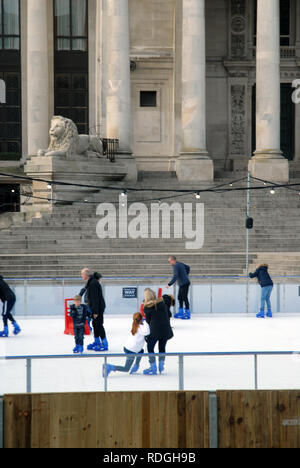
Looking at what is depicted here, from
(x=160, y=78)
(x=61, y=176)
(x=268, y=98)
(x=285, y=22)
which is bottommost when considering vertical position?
(x=61, y=176)

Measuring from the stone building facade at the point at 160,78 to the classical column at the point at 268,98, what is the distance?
45mm

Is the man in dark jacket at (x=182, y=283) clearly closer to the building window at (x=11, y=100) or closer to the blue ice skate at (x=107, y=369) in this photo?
the blue ice skate at (x=107, y=369)

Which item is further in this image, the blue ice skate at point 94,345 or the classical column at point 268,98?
the classical column at point 268,98

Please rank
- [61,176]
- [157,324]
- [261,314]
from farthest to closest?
[61,176] < [261,314] < [157,324]

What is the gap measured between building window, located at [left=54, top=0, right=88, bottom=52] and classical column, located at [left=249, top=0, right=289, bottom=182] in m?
9.88

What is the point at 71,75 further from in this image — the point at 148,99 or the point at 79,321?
the point at 79,321

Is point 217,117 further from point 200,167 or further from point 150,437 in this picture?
point 150,437

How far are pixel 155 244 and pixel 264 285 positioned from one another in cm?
896

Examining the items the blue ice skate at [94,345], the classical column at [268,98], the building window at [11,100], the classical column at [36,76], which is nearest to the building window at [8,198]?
the building window at [11,100]

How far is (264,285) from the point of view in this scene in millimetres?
29516

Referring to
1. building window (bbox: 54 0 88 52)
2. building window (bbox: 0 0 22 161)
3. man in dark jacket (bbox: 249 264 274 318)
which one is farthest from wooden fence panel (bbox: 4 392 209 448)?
building window (bbox: 54 0 88 52)

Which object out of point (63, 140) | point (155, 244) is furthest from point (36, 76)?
point (155, 244)

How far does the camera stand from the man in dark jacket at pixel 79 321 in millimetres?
22156

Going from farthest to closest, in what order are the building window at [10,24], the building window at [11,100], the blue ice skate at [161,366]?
1. the building window at [10,24]
2. the building window at [11,100]
3. the blue ice skate at [161,366]
